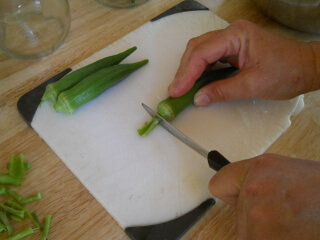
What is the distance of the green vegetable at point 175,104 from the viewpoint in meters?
1.55

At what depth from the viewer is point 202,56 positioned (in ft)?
5.32

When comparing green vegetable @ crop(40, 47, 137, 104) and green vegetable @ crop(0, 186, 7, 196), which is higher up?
green vegetable @ crop(40, 47, 137, 104)

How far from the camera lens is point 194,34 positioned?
2.02m

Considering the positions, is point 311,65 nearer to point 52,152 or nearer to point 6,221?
point 52,152

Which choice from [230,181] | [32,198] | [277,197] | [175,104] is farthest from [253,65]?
[32,198]

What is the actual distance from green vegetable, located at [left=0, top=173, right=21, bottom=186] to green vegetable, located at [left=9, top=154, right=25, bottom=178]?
0.02 metres

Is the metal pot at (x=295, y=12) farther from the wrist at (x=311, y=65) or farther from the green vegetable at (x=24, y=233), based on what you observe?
the green vegetable at (x=24, y=233)

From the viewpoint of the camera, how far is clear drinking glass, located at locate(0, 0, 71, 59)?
180 cm

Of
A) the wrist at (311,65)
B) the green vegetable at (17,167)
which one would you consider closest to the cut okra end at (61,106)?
the green vegetable at (17,167)

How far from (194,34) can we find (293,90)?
2.35ft

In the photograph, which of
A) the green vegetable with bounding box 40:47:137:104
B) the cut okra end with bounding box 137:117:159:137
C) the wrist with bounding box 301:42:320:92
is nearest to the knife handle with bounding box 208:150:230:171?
the cut okra end with bounding box 137:117:159:137

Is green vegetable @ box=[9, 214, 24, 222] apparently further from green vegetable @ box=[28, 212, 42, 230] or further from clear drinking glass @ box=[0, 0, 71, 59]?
clear drinking glass @ box=[0, 0, 71, 59]

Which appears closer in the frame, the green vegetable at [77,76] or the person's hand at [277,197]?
the person's hand at [277,197]

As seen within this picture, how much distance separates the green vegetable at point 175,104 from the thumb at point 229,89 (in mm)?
50
